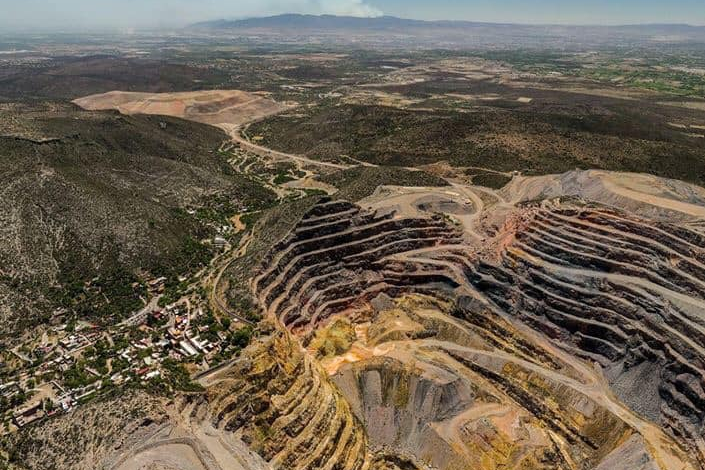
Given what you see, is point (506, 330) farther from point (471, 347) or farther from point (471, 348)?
point (471, 348)

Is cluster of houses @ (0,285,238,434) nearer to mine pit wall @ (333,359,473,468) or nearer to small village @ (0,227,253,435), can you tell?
small village @ (0,227,253,435)

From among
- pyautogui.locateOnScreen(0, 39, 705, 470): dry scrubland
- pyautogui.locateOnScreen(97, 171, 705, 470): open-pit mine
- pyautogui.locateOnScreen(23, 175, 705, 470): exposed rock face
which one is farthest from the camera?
pyautogui.locateOnScreen(23, 175, 705, 470): exposed rock face

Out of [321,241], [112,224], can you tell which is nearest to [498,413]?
[321,241]

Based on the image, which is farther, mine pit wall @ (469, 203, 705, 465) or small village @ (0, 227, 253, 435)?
mine pit wall @ (469, 203, 705, 465)

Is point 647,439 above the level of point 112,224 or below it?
below

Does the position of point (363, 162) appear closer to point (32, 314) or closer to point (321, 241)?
point (321, 241)

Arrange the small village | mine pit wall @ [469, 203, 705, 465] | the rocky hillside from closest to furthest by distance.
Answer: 1. the small village
2. mine pit wall @ [469, 203, 705, 465]
3. the rocky hillside

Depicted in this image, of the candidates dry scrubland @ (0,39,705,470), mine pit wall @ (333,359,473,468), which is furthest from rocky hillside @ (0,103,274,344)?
mine pit wall @ (333,359,473,468)

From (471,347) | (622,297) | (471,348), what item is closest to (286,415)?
(471,348)
